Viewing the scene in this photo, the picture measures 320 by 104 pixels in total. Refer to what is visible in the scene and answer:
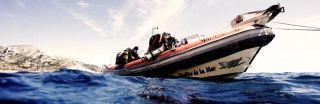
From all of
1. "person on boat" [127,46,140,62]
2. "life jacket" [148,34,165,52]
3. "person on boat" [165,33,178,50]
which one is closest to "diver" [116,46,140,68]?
"person on boat" [127,46,140,62]

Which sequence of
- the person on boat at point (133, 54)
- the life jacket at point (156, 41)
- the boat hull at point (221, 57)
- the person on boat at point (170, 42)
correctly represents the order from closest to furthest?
1. the boat hull at point (221, 57)
2. the person on boat at point (170, 42)
3. the life jacket at point (156, 41)
4. the person on boat at point (133, 54)

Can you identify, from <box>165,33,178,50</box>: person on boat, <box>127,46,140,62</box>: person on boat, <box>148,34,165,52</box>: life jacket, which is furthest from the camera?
<box>127,46,140,62</box>: person on boat

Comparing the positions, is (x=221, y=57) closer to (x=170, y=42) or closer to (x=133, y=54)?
(x=170, y=42)

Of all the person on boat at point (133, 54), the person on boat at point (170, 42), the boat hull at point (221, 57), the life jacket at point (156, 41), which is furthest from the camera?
the person on boat at point (133, 54)

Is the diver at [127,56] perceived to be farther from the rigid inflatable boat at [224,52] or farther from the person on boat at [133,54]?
the rigid inflatable boat at [224,52]

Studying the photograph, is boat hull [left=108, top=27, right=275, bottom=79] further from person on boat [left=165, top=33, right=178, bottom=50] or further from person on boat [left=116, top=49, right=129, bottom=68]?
person on boat [left=116, top=49, right=129, bottom=68]

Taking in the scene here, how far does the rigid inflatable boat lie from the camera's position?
1086 cm

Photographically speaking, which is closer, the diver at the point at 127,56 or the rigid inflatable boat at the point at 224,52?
the rigid inflatable boat at the point at 224,52

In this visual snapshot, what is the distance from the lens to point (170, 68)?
12422 mm

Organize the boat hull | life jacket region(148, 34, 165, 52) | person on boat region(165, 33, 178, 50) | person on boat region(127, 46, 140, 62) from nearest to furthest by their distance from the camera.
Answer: the boat hull → person on boat region(165, 33, 178, 50) → life jacket region(148, 34, 165, 52) → person on boat region(127, 46, 140, 62)

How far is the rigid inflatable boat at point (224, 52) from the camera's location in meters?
10.9

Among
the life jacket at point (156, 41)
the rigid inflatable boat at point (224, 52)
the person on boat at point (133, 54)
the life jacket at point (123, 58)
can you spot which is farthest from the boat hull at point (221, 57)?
the life jacket at point (123, 58)

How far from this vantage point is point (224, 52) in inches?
438

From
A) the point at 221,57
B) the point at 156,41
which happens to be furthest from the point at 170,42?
the point at 221,57
